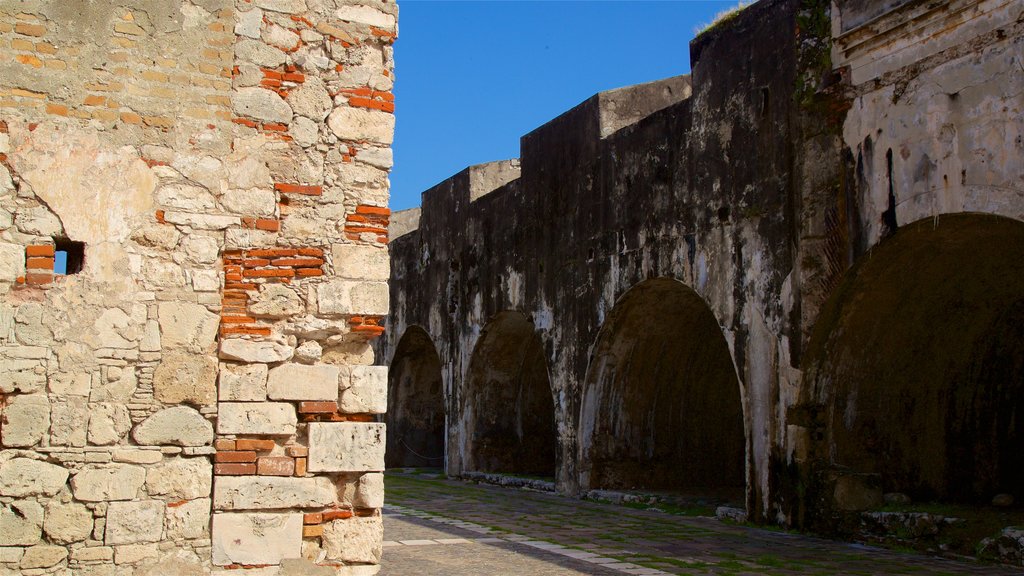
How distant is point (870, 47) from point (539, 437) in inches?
363

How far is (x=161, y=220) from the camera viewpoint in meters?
5.69

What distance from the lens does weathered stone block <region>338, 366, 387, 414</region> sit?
19.4ft

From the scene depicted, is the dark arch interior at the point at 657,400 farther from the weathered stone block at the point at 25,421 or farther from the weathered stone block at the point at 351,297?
the weathered stone block at the point at 25,421

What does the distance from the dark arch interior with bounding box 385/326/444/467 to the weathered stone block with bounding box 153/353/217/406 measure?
13.6 metres

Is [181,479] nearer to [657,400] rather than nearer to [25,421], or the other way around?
[25,421]

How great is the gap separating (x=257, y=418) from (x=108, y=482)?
80 cm

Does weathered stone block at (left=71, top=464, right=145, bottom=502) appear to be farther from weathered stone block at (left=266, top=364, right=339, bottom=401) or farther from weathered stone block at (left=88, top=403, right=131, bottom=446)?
weathered stone block at (left=266, top=364, right=339, bottom=401)

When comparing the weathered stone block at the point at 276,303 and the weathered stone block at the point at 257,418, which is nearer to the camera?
the weathered stone block at the point at 257,418

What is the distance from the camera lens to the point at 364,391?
5965 millimetres

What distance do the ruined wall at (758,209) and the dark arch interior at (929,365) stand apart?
56 mm

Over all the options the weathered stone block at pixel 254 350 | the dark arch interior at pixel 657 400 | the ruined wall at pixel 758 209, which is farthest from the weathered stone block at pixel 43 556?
the dark arch interior at pixel 657 400

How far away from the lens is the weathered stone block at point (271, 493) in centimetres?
560

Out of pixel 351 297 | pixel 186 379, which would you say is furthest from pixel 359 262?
pixel 186 379

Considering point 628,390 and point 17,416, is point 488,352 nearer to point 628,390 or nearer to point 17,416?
point 628,390
